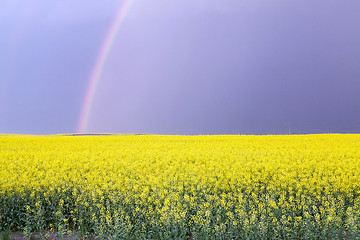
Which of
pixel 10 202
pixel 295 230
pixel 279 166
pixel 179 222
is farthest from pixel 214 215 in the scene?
pixel 10 202

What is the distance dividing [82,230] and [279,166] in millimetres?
9036

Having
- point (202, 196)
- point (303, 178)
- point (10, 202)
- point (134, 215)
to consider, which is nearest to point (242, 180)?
point (202, 196)

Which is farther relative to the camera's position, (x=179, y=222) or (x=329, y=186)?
(x=329, y=186)

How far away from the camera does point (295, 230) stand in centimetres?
700

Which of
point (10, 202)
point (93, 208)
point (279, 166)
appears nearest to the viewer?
point (93, 208)

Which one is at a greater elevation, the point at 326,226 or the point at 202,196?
the point at 202,196

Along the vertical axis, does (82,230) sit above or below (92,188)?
below

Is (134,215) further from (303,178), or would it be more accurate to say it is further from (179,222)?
(303,178)

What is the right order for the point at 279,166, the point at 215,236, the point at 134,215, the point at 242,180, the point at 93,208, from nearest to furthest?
1. the point at 215,236
2. the point at 134,215
3. the point at 93,208
4. the point at 242,180
5. the point at 279,166

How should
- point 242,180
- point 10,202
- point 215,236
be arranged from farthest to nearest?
point 242,180
point 10,202
point 215,236

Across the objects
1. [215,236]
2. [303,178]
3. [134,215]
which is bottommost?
[215,236]

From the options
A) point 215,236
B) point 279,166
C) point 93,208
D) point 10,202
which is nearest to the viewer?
point 215,236

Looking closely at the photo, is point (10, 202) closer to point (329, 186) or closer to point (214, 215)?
point (214, 215)

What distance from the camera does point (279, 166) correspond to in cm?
1234
